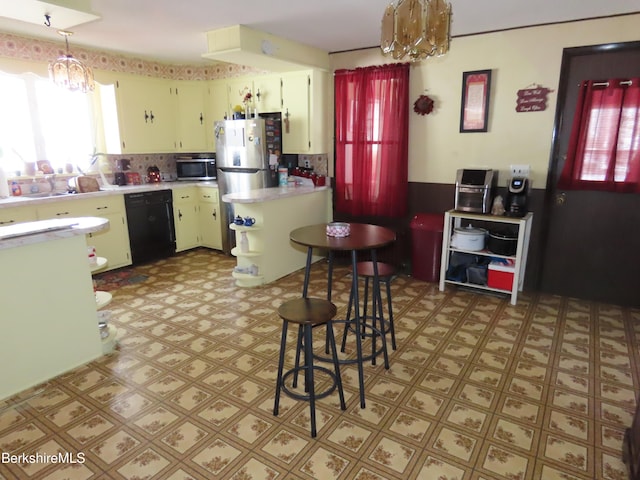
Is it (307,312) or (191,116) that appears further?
(191,116)

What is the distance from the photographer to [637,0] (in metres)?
2.97

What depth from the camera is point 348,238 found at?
2508mm

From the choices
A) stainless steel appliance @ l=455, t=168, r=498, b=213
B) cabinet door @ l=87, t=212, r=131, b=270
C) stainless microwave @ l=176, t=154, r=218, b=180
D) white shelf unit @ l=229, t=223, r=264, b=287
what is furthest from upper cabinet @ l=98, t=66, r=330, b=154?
stainless steel appliance @ l=455, t=168, r=498, b=213

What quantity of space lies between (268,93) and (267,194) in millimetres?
1530

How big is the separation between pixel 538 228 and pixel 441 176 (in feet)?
3.57

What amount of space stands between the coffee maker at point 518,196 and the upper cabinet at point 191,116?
401 cm

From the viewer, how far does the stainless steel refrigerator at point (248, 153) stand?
4676 millimetres

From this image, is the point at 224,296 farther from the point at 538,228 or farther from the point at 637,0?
the point at 637,0

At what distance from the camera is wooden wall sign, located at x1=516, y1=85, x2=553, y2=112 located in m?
3.69

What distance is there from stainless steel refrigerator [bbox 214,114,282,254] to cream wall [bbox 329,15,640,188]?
133 cm

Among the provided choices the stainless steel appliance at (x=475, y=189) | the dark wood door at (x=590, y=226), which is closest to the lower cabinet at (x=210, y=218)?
the stainless steel appliance at (x=475, y=189)

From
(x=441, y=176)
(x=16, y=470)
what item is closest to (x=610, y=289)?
(x=441, y=176)

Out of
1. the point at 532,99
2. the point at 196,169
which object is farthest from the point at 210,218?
the point at 532,99

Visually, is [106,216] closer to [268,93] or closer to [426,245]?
[268,93]
